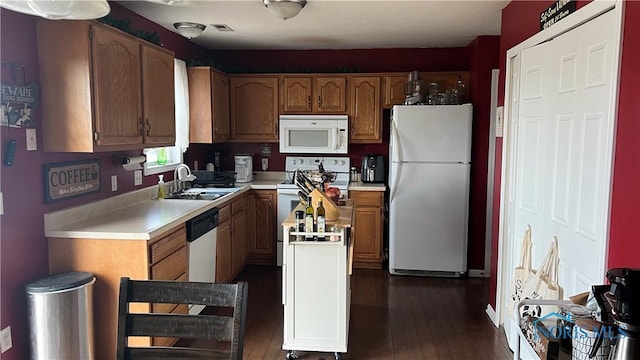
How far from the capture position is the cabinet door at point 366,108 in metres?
5.06

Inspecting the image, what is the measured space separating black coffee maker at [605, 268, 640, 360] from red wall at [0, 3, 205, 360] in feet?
8.58

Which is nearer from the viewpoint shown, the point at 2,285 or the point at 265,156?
the point at 2,285

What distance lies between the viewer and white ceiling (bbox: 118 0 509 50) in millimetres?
3457

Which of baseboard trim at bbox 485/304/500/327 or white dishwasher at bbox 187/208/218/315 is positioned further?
baseboard trim at bbox 485/304/500/327

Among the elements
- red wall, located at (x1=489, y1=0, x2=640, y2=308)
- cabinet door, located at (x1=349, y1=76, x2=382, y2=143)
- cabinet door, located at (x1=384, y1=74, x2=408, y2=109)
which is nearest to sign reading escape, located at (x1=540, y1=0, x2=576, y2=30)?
red wall, located at (x1=489, y1=0, x2=640, y2=308)

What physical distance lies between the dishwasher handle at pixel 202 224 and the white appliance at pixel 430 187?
181cm

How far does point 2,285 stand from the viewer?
2.36 m

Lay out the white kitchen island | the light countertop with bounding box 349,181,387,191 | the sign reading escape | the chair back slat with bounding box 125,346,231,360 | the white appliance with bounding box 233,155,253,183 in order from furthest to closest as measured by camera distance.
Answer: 1. the white appliance with bounding box 233,155,253,183
2. the light countertop with bounding box 349,181,387,191
3. the white kitchen island
4. the sign reading escape
5. the chair back slat with bounding box 125,346,231,360

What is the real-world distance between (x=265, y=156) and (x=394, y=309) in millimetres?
2509

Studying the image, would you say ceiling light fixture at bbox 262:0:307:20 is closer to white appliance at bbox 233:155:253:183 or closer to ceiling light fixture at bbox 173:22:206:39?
ceiling light fixture at bbox 173:22:206:39

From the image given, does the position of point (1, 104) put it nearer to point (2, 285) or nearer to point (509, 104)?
point (2, 285)

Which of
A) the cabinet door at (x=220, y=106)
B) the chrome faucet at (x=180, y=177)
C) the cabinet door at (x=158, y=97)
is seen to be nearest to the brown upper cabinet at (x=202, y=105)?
the cabinet door at (x=220, y=106)

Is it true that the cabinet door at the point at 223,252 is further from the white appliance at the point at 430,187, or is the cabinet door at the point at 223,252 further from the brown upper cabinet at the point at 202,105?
the white appliance at the point at 430,187

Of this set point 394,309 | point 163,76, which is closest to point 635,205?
point 394,309
